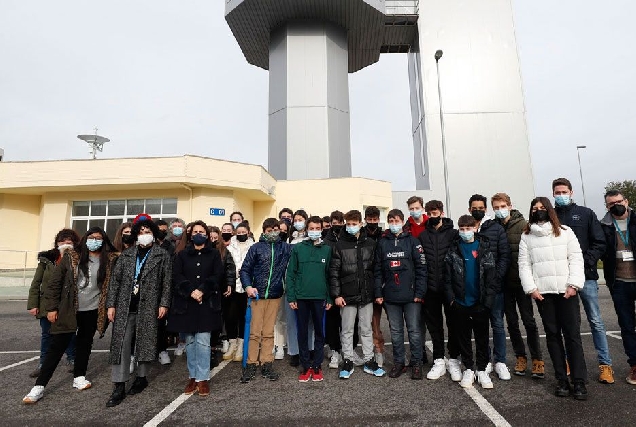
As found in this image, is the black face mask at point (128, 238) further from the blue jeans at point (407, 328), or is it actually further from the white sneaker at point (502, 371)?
the white sneaker at point (502, 371)

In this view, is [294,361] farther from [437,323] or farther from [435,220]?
[435,220]

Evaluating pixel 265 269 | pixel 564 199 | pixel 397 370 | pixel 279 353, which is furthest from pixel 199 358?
pixel 564 199

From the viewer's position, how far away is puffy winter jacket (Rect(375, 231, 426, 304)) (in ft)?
14.6

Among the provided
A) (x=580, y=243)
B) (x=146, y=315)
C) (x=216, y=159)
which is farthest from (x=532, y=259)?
(x=216, y=159)

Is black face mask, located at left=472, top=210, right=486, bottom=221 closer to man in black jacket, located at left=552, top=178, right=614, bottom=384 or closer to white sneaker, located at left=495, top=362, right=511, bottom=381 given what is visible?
man in black jacket, located at left=552, top=178, right=614, bottom=384

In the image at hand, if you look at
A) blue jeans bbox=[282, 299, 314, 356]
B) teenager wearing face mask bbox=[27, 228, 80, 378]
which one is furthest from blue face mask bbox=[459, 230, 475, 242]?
teenager wearing face mask bbox=[27, 228, 80, 378]

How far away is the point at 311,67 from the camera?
23.1 metres

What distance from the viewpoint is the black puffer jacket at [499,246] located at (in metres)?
4.20

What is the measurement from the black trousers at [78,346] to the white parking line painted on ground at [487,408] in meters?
4.49

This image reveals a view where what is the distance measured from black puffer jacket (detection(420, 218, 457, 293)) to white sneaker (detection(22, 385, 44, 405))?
472 cm

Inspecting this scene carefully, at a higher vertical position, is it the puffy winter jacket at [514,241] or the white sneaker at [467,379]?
the puffy winter jacket at [514,241]

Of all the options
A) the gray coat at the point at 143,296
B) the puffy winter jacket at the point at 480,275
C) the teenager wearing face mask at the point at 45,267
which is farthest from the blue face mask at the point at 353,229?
the teenager wearing face mask at the point at 45,267

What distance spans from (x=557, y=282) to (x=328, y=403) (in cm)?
280

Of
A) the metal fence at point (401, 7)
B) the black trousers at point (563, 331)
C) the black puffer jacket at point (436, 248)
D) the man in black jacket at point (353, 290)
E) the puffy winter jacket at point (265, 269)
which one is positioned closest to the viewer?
the black trousers at point (563, 331)
